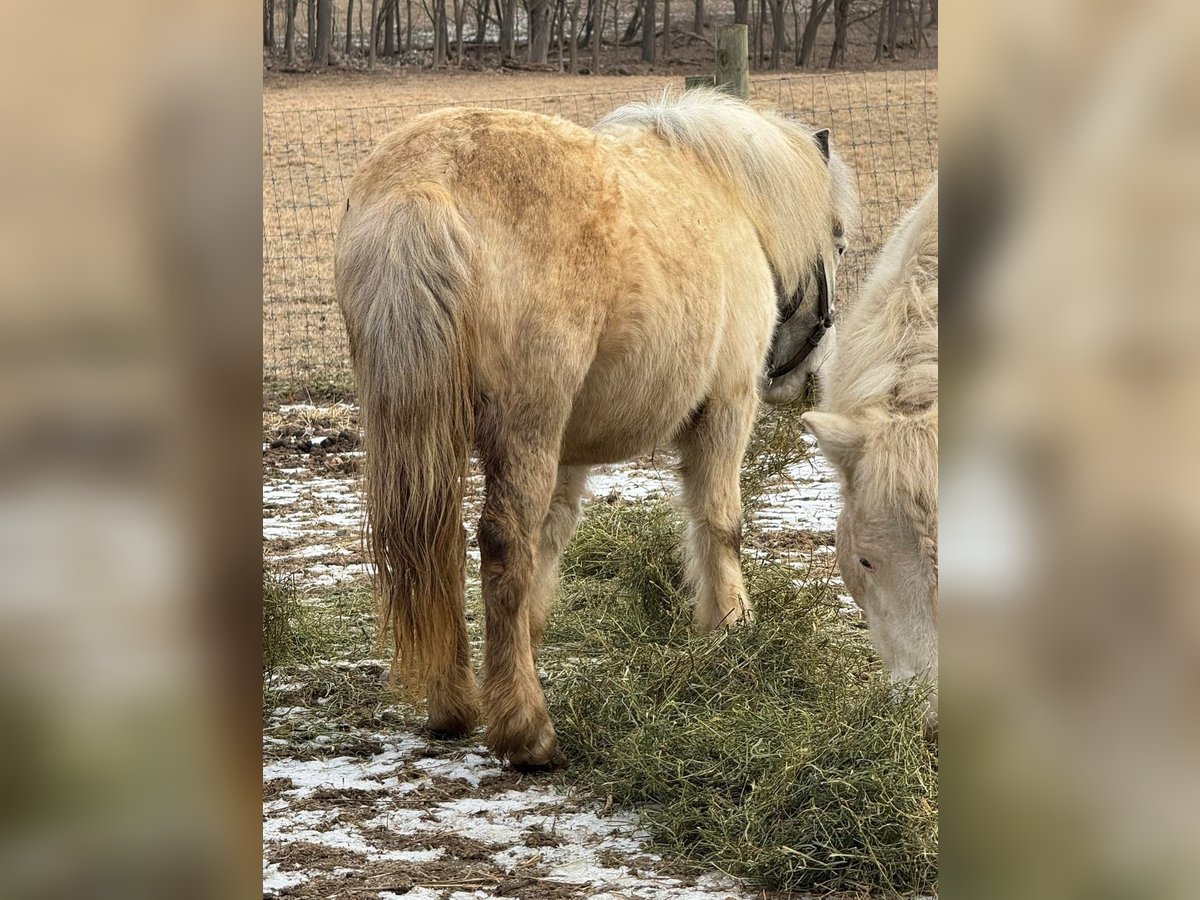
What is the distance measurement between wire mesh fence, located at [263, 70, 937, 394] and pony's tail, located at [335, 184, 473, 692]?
203 centimetres

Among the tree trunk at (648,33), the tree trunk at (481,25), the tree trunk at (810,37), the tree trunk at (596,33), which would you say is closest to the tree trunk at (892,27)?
the tree trunk at (810,37)

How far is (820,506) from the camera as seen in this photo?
5934 millimetres

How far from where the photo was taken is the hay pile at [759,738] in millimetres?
2627

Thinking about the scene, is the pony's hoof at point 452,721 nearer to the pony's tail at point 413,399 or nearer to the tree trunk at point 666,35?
the pony's tail at point 413,399

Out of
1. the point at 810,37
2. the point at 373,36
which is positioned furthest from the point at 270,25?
the point at 810,37

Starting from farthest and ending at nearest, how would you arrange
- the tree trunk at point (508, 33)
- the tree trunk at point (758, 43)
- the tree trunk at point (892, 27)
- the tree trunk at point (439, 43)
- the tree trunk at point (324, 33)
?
the tree trunk at point (892, 27) < the tree trunk at point (758, 43) < the tree trunk at point (508, 33) < the tree trunk at point (439, 43) < the tree trunk at point (324, 33)

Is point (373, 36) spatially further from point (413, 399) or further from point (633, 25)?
point (413, 399)

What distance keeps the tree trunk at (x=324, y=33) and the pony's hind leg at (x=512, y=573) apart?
25833 mm
